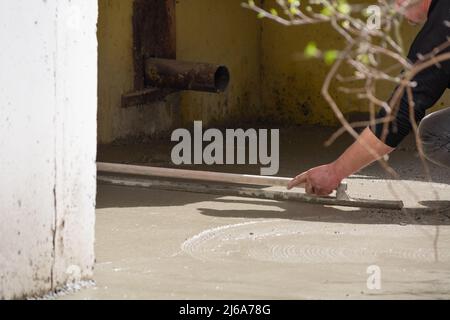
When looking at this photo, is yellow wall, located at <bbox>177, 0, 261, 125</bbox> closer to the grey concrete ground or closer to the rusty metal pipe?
the rusty metal pipe

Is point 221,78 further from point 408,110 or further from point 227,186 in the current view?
point 408,110

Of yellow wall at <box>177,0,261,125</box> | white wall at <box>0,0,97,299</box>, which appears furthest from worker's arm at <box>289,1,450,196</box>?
yellow wall at <box>177,0,261,125</box>

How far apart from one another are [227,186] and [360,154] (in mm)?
1412

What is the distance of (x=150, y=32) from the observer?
773 cm

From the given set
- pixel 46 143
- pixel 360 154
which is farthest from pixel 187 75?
pixel 46 143

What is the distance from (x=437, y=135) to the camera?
4828 mm

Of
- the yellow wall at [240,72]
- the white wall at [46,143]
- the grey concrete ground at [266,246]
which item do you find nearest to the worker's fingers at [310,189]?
the grey concrete ground at [266,246]

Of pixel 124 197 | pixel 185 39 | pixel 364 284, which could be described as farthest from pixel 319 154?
pixel 364 284

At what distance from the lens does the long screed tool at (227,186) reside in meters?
5.29

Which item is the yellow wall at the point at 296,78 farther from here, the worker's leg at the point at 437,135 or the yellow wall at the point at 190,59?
the worker's leg at the point at 437,135

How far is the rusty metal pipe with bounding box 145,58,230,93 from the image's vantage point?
23.9ft

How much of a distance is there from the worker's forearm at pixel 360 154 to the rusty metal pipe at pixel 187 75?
2671 millimetres

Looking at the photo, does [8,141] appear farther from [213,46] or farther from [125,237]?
[213,46]
